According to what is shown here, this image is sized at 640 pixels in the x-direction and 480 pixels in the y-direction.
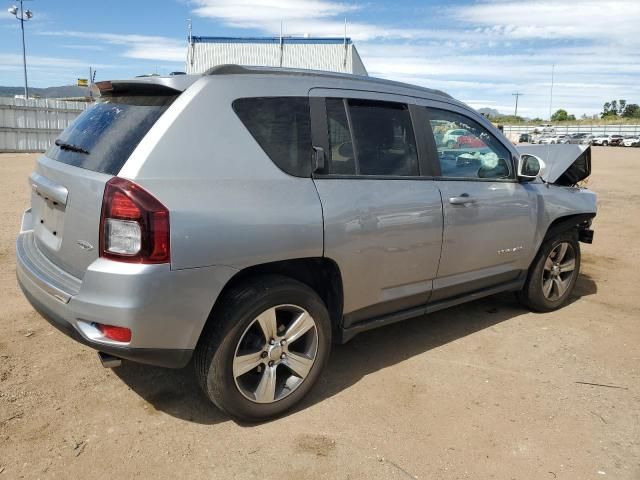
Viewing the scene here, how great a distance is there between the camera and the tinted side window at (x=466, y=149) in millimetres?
3898

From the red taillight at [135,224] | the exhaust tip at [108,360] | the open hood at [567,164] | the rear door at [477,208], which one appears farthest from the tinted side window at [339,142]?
the open hood at [567,164]

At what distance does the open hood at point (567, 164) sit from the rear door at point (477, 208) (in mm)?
917

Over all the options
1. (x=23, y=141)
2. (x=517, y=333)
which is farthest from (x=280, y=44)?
(x=517, y=333)

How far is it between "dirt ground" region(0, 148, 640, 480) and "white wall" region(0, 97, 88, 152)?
1915 cm

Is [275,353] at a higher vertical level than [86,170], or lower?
lower

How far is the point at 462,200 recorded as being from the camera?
12.6ft

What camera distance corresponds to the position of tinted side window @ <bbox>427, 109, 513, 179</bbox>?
390 centimetres

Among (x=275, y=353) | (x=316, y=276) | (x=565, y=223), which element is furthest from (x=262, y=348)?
(x=565, y=223)

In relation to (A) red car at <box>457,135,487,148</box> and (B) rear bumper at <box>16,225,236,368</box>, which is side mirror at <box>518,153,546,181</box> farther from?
(B) rear bumper at <box>16,225,236,368</box>

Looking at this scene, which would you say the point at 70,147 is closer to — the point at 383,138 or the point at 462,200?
the point at 383,138

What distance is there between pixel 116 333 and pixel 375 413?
155 centimetres

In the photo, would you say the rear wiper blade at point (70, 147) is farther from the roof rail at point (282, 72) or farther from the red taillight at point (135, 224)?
the roof rail at point (282, 72)

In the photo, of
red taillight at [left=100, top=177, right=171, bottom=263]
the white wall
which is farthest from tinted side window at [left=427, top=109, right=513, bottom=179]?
the white wall

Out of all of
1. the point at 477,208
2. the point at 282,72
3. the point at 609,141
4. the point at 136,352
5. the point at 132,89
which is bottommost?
the point at 136,352
